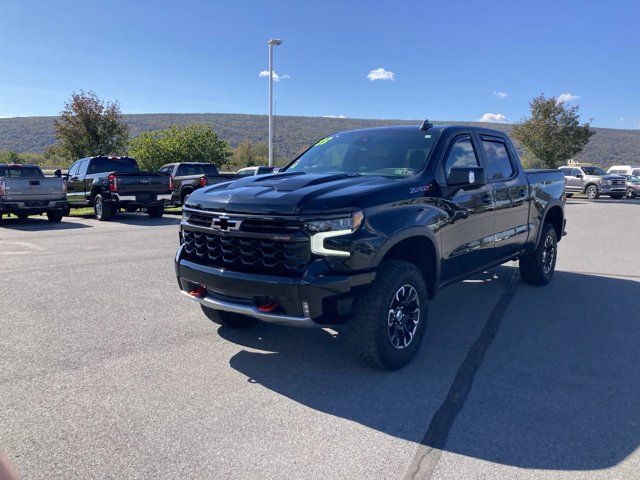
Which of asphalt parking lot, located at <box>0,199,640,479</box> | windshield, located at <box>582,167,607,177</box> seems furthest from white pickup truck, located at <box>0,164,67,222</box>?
windshield, located at <box>582,167,607,177</box>

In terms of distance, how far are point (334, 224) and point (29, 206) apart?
13.5 m

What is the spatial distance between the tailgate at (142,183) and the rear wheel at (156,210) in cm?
57

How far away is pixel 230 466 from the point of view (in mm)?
2775

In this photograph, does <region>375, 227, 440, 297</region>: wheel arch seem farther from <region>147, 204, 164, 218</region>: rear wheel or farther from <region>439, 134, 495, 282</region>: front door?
<region>147, 204, 164, 218</region>: rear wheel

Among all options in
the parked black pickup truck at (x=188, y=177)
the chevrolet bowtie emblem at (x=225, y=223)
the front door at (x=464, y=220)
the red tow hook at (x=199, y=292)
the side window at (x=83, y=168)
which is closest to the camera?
the chevrolet bowtie emblem at (x=225, y=223)

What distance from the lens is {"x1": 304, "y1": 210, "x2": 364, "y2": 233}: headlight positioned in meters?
A: 3.57

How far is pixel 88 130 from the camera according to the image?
88.6 feet

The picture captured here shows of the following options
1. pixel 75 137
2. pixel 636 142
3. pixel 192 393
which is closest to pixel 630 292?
pixel 192 393

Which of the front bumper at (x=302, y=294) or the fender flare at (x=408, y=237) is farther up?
the fender flare at (x=408, y=237)

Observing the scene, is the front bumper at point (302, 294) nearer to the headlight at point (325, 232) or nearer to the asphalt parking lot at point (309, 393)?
the headlight at point (325, 232)

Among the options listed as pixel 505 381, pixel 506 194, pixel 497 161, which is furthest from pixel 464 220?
pixel 505 381

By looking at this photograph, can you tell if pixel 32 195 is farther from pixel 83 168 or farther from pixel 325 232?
pixel 325 232

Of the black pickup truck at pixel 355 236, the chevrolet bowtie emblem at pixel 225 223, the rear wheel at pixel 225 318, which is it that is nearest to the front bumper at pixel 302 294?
the black pickup truck at pixel 355 236

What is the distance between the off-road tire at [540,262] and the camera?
22.0 ft
